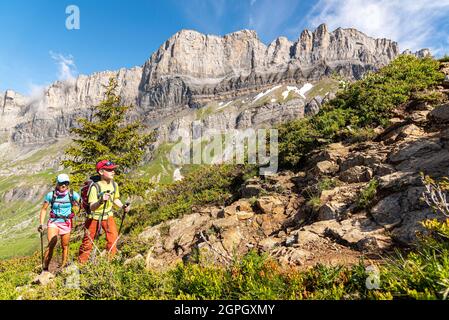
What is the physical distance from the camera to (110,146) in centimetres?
2078

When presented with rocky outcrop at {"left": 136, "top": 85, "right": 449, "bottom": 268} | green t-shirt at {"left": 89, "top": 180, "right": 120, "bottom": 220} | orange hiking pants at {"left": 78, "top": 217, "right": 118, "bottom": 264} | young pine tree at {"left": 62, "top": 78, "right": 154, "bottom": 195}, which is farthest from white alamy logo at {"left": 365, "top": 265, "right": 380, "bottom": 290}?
young pine tree at {"left": 62, "top": 78, "right": 154, "bottom": 195}

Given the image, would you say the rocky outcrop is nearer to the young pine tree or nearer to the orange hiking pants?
the orange hiking pants

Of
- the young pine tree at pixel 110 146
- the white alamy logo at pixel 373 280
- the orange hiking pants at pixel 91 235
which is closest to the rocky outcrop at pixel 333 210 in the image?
the orange hiking pants at pixel 91 235

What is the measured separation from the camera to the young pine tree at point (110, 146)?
1925 cm

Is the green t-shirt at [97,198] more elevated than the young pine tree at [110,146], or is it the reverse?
the young pine tree at [110,146]

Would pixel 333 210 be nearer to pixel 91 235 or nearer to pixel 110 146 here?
pixel 91 235

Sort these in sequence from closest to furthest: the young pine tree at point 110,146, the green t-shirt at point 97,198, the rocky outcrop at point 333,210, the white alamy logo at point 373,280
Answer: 1. the white alamy logo at point 373,280
2. the rocky outcrop at point 333,210
3. the green t-shirt at point 97,198
4. the young pine tree at point 110,146

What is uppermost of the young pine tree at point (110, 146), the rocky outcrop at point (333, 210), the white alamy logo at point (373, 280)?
the young pine tree at point (110, 146)

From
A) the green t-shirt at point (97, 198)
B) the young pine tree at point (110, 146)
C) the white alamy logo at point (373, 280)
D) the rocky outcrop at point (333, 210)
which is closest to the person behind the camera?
the white alamy logo at point (373, 280)

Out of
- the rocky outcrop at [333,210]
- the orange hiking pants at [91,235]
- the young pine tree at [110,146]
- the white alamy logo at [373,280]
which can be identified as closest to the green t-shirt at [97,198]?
the orange hiking pants at [91,235]

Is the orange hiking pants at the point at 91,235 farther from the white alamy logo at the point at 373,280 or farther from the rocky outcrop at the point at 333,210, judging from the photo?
the white alamy logo at the point at 373,280

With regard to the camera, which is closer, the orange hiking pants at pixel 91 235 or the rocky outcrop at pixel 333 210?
the rocky outcrop at pixel 333 210

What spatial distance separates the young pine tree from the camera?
1925 centimetres
